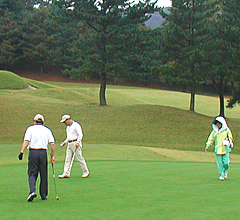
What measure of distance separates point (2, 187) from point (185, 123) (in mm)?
26161

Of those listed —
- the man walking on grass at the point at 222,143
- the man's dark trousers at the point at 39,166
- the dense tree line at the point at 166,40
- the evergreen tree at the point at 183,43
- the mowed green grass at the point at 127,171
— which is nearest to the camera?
the mowed green grass at the point at 127,171

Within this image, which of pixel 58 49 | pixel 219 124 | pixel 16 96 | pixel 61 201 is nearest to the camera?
pixel 61 201

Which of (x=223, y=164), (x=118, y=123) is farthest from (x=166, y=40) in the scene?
(x=223, y=164)

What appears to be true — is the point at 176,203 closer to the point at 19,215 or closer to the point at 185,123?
the point at 19,215

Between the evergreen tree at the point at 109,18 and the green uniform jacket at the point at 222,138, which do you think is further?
the evergreen tree at the point at 109,18

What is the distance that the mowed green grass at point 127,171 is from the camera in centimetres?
850

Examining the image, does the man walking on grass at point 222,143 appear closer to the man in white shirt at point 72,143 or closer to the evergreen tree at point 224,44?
the man in white shirt at point 72,143

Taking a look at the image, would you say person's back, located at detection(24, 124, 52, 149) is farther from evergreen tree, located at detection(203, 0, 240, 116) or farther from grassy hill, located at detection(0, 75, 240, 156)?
evergreen tree, located at detection(203, 0, 240, 116)

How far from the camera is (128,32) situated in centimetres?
4041

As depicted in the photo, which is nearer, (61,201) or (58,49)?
(61,201)

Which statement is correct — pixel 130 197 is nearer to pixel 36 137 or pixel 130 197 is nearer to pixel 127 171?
pixel 36 137

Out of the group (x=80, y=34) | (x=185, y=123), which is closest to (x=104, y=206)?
(x=185, y=123)

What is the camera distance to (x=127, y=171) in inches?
602

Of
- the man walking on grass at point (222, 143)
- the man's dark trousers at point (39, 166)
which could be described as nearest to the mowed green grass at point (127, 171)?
the man's dark trousers at point (39, 166)
